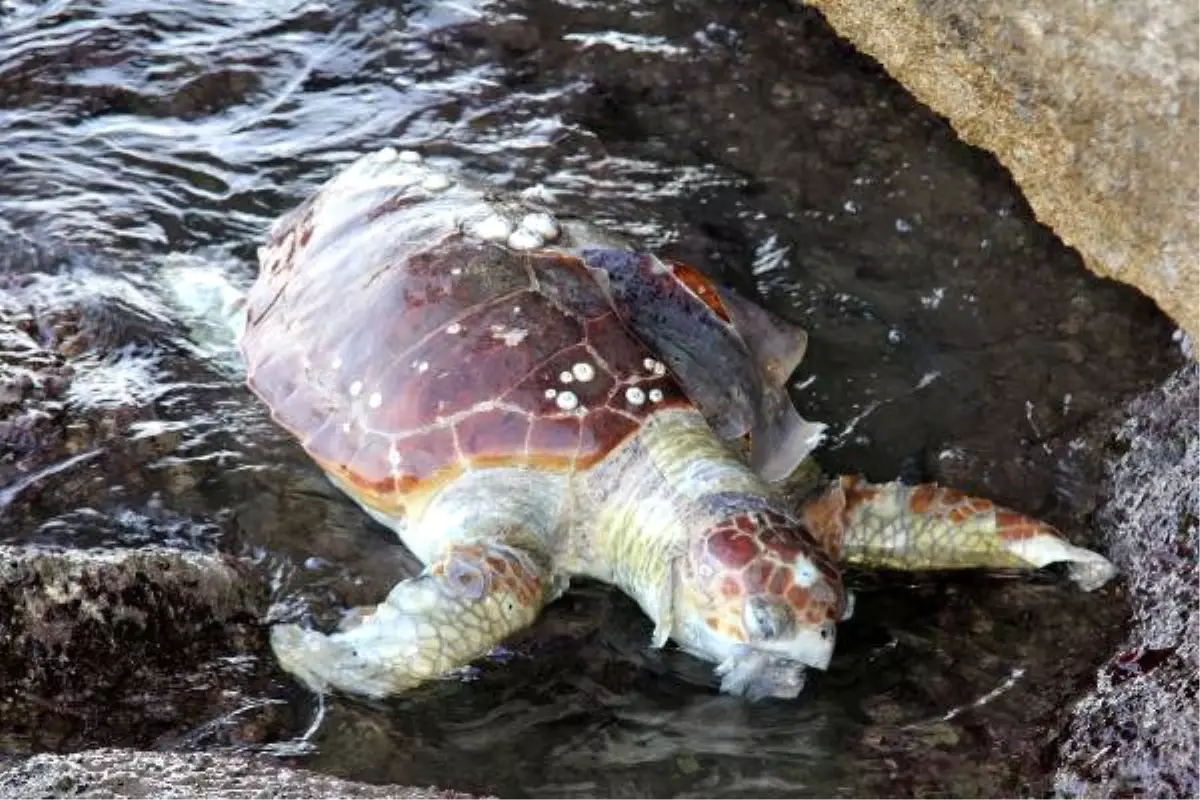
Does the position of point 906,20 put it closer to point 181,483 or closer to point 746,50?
point 746,50

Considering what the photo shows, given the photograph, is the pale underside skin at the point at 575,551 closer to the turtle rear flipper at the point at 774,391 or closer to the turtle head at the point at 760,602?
the turtle head at the point at 760,602

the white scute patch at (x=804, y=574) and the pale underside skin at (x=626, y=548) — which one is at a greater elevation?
the white scute patch at (x=804, y=574)

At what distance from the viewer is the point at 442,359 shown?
4348 mm

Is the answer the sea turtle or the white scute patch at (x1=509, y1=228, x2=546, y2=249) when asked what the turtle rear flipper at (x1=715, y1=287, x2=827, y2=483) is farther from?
the white scute patch at (x1=509, y1=228, x2=546, y2=249)

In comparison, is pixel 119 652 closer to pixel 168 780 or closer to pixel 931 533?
pixel 168 780

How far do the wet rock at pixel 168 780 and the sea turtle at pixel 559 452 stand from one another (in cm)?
73

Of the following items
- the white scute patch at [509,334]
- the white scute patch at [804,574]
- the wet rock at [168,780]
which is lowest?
the white scute patch at [804,574]

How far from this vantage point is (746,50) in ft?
22.4

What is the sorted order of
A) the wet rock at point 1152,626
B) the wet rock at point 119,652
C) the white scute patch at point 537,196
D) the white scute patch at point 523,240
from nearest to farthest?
the wet rock at point 1152,626 → the wet rock at point 119,652 → the white scute patch at point 523,240 → the white scute patch at point 537,196

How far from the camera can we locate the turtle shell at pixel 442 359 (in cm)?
423

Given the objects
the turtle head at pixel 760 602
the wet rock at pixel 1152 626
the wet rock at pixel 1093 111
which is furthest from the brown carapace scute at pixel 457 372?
the wet rock at pixel 1093 111

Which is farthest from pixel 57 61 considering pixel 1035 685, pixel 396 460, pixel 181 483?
pixel 1035 685

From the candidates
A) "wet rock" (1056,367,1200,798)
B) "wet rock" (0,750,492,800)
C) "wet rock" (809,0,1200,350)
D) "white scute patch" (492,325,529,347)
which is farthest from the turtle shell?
"wet rock" (809,0,1200,350)

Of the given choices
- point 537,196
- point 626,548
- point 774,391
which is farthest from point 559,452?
point 537,196
